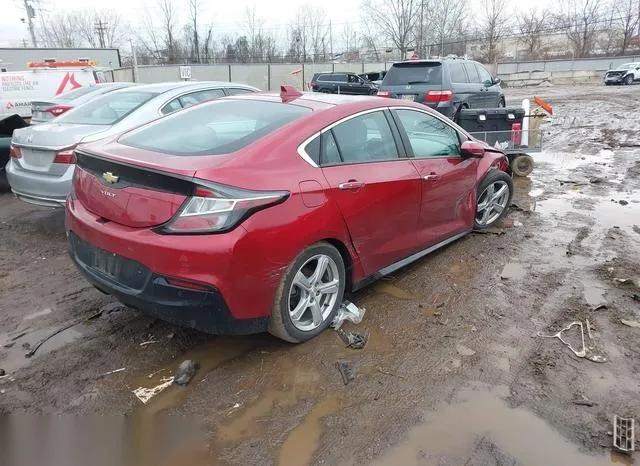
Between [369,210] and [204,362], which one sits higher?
[369,210]

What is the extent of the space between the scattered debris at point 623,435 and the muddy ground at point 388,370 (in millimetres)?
50

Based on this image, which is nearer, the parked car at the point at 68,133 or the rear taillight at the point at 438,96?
the parked car at the point at 68,133

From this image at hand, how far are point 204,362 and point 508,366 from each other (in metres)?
1.93

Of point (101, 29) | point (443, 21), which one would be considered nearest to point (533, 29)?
point (443, 21)

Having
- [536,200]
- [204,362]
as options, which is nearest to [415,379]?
[204,362]

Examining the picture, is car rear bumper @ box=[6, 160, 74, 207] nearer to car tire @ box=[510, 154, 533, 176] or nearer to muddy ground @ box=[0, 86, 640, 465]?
muddy ground @ box=[0, 86, 640, 465]

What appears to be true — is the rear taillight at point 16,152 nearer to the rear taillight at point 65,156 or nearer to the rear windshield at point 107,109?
the rear windshield at point 107,109

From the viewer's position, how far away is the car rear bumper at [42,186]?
5.36m

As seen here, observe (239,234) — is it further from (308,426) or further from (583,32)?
(583,32)

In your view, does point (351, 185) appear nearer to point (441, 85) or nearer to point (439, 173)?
point (439, 173)

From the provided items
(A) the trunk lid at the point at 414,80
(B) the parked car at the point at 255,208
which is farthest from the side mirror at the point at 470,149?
(A) the trunk lid at the point at 414,80

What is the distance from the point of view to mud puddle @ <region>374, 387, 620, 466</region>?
8.42 feet

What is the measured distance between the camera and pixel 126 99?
658 centimetres

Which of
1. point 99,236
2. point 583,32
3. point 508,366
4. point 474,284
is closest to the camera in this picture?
point 99,236
